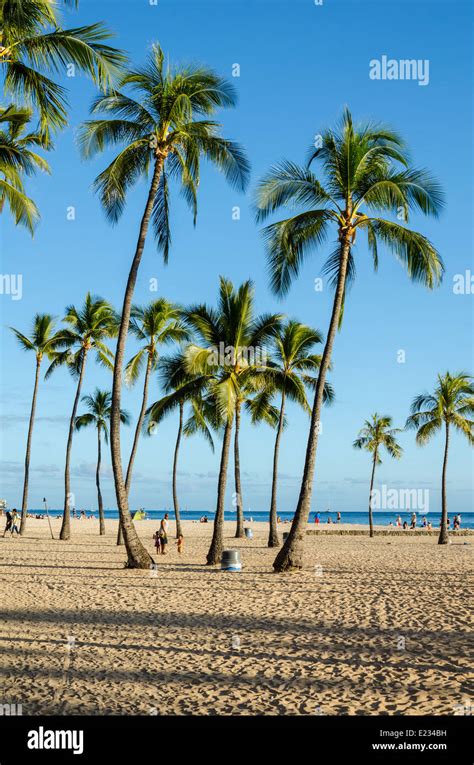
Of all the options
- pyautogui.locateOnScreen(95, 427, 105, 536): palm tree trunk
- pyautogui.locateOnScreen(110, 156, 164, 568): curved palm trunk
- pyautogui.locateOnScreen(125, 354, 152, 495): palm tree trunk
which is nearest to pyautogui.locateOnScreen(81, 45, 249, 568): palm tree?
pyautogui.locateOnScreen(110, 156, 164, 568): curved palm trunk

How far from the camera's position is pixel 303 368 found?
31156 millimetres

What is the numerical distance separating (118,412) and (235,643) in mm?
10247

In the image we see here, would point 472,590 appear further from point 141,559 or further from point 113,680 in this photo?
point 113,680

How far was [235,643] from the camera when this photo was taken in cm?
991

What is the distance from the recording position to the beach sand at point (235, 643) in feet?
23.6

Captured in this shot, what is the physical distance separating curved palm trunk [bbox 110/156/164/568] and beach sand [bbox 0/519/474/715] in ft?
3.53

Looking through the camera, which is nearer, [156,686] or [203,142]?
[156,686]

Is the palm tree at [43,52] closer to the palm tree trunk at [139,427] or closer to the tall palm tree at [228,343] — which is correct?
the tall palm tree at [228,343]

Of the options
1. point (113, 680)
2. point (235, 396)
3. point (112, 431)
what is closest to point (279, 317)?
point (235, 396)

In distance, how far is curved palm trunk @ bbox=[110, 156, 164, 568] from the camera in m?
19.0
